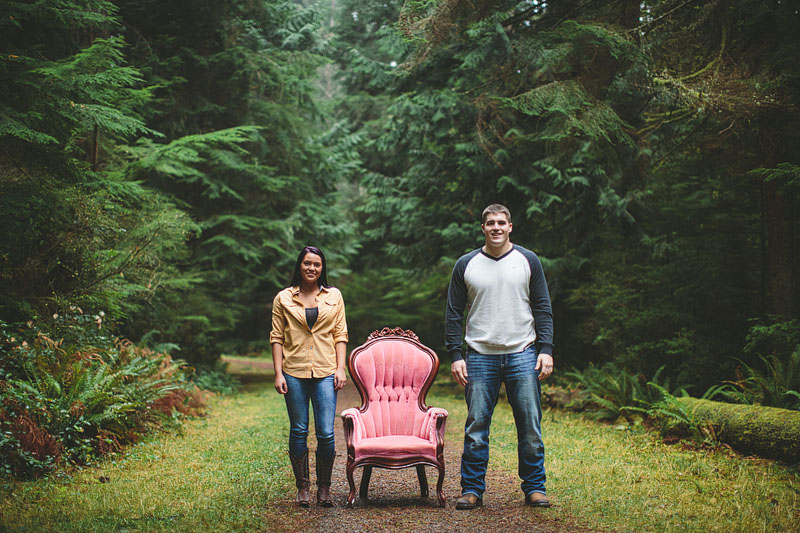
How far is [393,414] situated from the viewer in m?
5.39

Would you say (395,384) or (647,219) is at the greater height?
(647,219)

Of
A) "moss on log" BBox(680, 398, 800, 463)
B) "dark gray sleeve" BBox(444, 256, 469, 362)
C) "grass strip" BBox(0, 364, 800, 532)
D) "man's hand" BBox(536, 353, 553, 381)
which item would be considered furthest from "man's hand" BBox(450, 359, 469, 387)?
"moss on log" BBox(680, 398, 800, 463)

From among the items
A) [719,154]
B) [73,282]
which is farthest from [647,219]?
[73,282]

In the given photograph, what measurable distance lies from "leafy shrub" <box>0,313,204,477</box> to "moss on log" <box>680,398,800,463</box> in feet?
21.4

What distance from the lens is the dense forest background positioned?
7.04 metres

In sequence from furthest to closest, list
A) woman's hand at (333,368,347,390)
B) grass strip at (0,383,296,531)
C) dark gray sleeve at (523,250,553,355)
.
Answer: woman's hand at (333,368,347,390) < dark gray sleeve at (523,250,553,355) < grass strip at (0,383,296,531)

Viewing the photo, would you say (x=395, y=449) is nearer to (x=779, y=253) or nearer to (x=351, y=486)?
(x=351, y=486)

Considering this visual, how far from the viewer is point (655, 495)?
5.07 metres

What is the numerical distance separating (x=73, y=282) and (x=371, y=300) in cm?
1535

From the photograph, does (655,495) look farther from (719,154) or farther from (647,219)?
(647,219)

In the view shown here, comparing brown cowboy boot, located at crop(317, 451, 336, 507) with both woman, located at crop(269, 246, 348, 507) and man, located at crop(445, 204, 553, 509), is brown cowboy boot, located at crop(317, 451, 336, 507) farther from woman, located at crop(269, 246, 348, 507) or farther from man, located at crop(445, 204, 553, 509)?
man, located at crop(445, 204, 553, 509)

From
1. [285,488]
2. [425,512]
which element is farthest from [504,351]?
[285,488]

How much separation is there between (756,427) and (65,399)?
23.2 feet

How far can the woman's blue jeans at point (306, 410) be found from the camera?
4.91 meters
